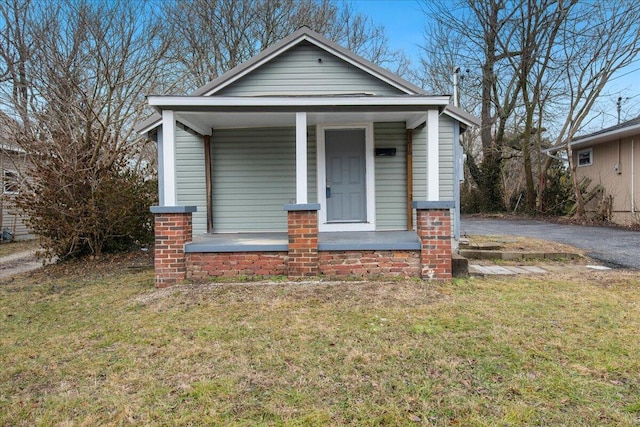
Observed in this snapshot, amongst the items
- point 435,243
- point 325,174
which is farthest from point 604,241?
point 325,174

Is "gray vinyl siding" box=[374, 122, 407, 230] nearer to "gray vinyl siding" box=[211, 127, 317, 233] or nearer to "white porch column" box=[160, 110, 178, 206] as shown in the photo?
"gray vinyl siding" box=[211, 127, 317, 233]

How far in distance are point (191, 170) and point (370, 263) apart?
4206 millimetres

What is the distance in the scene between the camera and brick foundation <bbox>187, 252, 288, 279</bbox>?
5.63 m

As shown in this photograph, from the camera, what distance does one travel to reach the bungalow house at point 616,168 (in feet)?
40.8

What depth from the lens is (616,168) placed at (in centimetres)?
1331

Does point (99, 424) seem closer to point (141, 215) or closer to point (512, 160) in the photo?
point (141, 215)

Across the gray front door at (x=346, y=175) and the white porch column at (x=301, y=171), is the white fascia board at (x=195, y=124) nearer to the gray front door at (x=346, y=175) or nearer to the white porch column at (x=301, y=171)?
the white porch column at (x=301, y=171)

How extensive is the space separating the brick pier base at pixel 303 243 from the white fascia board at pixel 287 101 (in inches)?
59.0

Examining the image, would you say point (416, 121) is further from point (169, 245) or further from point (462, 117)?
point (169, 245)

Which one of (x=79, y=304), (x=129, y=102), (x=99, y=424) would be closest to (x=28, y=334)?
(x=79, y=304)

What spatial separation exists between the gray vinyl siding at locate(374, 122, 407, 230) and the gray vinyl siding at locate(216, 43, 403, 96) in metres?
0.79

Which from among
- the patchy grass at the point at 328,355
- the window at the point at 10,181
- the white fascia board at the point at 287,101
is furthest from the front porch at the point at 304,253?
the window at the point at 10,181

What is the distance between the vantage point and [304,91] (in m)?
7.71

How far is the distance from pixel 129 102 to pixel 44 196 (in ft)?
13.7
